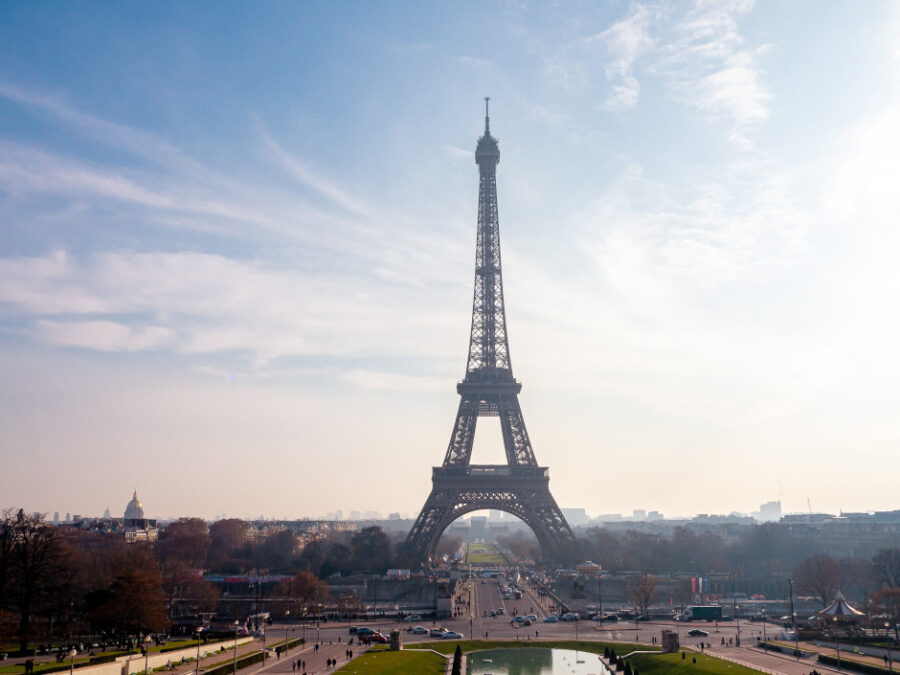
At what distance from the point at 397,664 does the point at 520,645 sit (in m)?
13.2

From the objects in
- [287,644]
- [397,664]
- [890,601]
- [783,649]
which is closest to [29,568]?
[287,644]

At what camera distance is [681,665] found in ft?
154

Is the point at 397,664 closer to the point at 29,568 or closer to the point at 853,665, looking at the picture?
the point at 853,665

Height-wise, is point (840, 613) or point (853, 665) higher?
point (840, 613)

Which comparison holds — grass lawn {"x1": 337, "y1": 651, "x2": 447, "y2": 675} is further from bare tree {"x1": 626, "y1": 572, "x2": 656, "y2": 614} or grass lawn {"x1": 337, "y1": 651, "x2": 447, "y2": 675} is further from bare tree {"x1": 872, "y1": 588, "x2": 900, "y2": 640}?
bare tree {"x1": 872, "y1": 588, "x2": 900, "y2": 640}

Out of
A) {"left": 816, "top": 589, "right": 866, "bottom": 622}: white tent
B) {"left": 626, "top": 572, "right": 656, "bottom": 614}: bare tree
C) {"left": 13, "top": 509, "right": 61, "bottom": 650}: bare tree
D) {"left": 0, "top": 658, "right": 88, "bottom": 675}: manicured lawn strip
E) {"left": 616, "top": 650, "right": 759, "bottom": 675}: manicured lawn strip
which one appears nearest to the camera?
{"left": 0, "top": 658, "right": 88, "bottom": 675}: manicured lawn strip

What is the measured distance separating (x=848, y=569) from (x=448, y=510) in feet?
157

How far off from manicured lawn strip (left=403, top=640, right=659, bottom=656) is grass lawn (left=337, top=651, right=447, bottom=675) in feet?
12.3

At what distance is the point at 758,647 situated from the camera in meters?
55.5

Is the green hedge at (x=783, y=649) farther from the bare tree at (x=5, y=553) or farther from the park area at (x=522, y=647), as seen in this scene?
the bare tree at (x=5, y=553)

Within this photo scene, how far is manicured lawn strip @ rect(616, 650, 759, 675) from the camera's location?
1755 inches

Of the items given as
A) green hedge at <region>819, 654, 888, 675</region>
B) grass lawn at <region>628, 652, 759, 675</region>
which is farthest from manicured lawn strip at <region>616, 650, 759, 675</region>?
green hedge at <region>819, 654, 888, 675</region>

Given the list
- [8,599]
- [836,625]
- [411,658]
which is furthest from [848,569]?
[8,599]

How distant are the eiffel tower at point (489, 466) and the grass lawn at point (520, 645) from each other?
32.6 metres
